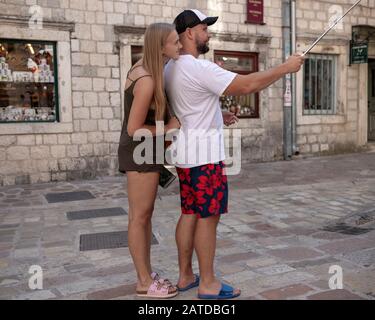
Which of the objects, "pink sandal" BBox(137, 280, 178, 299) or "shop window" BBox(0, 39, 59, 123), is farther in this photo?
"shop window" BBox(0, 39, 59, 123)

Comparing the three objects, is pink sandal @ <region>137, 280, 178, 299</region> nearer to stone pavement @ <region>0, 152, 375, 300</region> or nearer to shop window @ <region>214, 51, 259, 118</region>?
stone pavement @ <region>0, 152, 375, 300</region>

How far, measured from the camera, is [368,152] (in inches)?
508

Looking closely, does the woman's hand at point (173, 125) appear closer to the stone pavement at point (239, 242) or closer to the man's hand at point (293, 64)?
the man's hand at point (293, 64)

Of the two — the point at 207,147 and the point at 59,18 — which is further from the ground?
the point at 59,18

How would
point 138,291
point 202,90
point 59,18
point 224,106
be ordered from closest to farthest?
point 202,90 < point 138,291 < point 59,18 < point 224,106

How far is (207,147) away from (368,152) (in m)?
11.0

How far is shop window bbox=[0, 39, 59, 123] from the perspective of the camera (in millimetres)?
8578

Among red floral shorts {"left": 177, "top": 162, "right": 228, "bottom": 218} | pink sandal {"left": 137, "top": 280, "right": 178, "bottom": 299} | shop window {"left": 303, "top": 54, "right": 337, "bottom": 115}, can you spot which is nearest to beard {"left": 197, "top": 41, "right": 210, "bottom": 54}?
red floral shorts {"left": 177, "top": 162, "right": 228, "bottom": 218}

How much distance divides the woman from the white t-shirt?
8 centimetres

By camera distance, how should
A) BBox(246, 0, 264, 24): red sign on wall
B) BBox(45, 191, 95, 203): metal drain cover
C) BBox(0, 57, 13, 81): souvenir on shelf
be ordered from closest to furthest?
BBox(45, 191, 95, 203): metal drain cover → BBox(0, 57, 13, 81): souvenir on shelf → BBox(246, 0, 264, 24): red sign on wall

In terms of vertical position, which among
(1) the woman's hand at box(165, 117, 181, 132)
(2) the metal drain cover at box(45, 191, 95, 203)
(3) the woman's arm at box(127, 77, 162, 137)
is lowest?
(2) the metal drain cover at box(45, 191, 95, 203)

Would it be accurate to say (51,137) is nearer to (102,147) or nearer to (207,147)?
(102,147)

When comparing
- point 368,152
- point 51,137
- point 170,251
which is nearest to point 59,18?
point 51,137

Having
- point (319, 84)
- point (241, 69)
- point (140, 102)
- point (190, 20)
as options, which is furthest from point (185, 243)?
point (319, 84)
